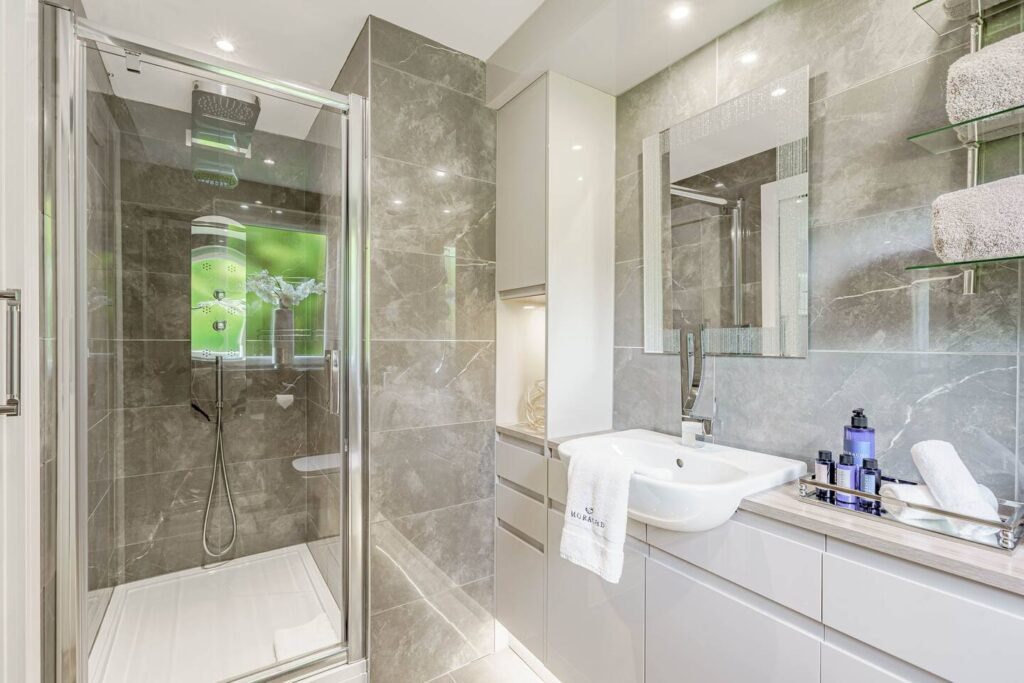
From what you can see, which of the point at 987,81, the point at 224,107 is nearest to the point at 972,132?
the point at 987,81

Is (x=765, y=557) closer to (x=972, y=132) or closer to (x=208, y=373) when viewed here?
(x=972, y=132)

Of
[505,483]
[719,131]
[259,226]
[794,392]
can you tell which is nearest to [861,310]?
[794,392]

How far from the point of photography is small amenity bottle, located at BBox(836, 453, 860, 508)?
1025 millimetres

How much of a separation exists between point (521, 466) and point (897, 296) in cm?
134

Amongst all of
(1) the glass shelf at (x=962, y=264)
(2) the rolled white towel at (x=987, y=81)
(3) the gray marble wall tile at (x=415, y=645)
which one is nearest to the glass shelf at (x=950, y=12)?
(2) the rolled white towel at (x=987, y=81)

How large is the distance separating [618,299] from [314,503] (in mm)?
1567

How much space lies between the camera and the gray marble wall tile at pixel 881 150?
1.10m

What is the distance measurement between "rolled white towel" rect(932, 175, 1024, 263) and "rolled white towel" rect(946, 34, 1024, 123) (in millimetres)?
156

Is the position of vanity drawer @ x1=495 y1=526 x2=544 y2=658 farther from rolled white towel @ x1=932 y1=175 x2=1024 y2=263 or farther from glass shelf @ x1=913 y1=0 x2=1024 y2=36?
glass shelf @ x1=913 y1=0 x2=1024 y2=36

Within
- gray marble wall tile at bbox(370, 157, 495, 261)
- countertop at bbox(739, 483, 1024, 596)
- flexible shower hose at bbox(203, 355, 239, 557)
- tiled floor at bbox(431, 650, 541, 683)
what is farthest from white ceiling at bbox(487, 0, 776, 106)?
tiled floor at bbox(431, 650, 541, 683)

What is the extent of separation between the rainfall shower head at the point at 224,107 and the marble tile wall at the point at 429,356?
43cm

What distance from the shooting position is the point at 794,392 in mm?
1358

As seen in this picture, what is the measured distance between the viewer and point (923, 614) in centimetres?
81

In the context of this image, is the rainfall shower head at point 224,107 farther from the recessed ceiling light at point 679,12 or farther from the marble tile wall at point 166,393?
the recessed ceiling light at point 679,12
